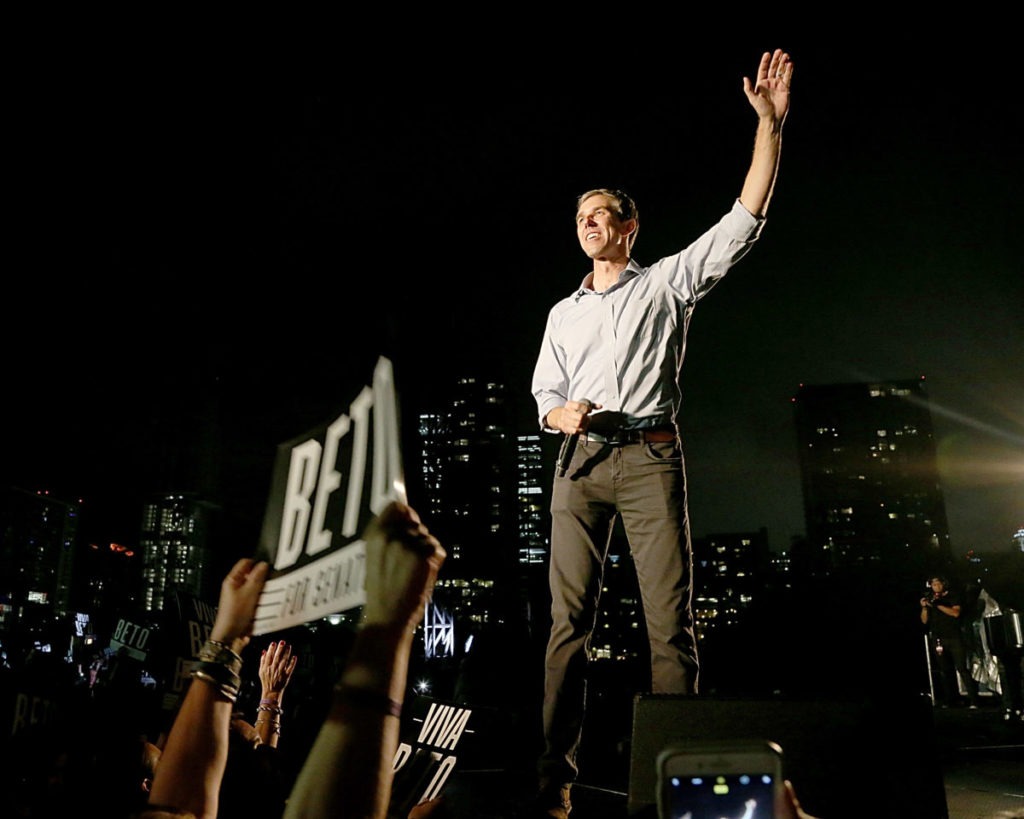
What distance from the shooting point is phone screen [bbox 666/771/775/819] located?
1.33 metres

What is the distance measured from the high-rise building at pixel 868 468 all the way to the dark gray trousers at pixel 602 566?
82.6m

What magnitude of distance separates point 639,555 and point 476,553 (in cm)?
7413

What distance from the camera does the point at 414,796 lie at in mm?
3068

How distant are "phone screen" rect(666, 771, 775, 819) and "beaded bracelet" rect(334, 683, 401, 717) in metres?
0.53

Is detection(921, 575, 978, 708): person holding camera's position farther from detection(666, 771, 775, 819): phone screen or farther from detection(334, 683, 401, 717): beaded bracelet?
detection(334, 683, 401, 717): beaded bracelet

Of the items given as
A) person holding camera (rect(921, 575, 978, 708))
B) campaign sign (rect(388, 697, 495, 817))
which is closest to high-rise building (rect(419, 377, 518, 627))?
person holding camera (rect(921, 575, 978, 708))

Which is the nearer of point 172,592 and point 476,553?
point 172,592

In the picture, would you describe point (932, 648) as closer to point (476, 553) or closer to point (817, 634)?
point (817, 634)

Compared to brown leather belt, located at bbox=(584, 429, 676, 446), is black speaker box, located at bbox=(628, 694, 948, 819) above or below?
below

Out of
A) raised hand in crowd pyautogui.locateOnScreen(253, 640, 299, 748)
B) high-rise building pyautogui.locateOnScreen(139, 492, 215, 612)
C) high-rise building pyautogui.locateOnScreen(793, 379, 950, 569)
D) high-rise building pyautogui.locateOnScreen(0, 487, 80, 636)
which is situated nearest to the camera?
raised hand in crowd pyautogui.locateOnScreen(253, 640, 299, 748)

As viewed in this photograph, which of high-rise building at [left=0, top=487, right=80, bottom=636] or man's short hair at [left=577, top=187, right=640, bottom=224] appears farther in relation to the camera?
high-rise building at [left=0, top=487, right=80, bottom=636]

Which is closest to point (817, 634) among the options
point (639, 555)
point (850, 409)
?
point (639, 555)

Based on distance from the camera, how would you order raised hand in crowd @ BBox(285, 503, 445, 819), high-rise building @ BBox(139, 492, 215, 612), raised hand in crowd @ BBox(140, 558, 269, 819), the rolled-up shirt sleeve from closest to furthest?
raised hand in crowd @ BBox(285, 503, 445, 819)
raised hand in crowd @ BBox(140, 558, 269, 819)
the rolled-up shirt sleeve
high-rise building @ BBox(139, 492, 215, 612)

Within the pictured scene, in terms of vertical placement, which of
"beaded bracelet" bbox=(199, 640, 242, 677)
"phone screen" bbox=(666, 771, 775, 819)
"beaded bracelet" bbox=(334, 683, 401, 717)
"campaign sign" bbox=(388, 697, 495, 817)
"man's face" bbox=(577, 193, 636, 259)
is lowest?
"campaign sign" bbox=(388, 697, 495, 817)
